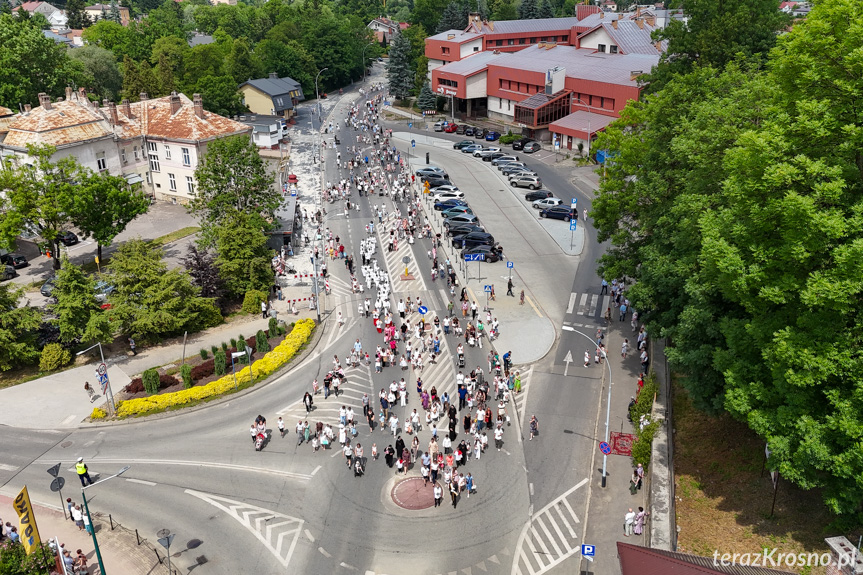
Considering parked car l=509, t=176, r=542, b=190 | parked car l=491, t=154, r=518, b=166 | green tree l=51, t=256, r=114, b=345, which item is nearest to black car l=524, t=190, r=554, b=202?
parked car l=509, t=176, r=542, b=190

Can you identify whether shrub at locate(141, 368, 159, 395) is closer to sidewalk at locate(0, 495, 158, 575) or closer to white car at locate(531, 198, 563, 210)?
sidewalk at locate(0, 495, 158, 575)

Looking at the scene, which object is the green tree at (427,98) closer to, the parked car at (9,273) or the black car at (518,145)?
the black car at (518,145)

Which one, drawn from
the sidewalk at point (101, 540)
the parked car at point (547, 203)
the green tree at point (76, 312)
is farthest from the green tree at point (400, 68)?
the sidewalk at point (101, 540)

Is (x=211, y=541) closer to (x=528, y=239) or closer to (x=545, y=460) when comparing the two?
(x=545, y=460)

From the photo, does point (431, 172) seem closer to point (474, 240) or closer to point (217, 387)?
point (474, 240)

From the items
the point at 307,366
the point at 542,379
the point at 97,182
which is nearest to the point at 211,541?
the point at 307,366

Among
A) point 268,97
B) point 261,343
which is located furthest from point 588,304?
point 268,97

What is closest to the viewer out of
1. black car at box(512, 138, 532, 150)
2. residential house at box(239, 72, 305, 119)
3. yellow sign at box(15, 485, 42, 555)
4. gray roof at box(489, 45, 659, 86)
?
yellow sign at box(15, 485, 42, 555)
